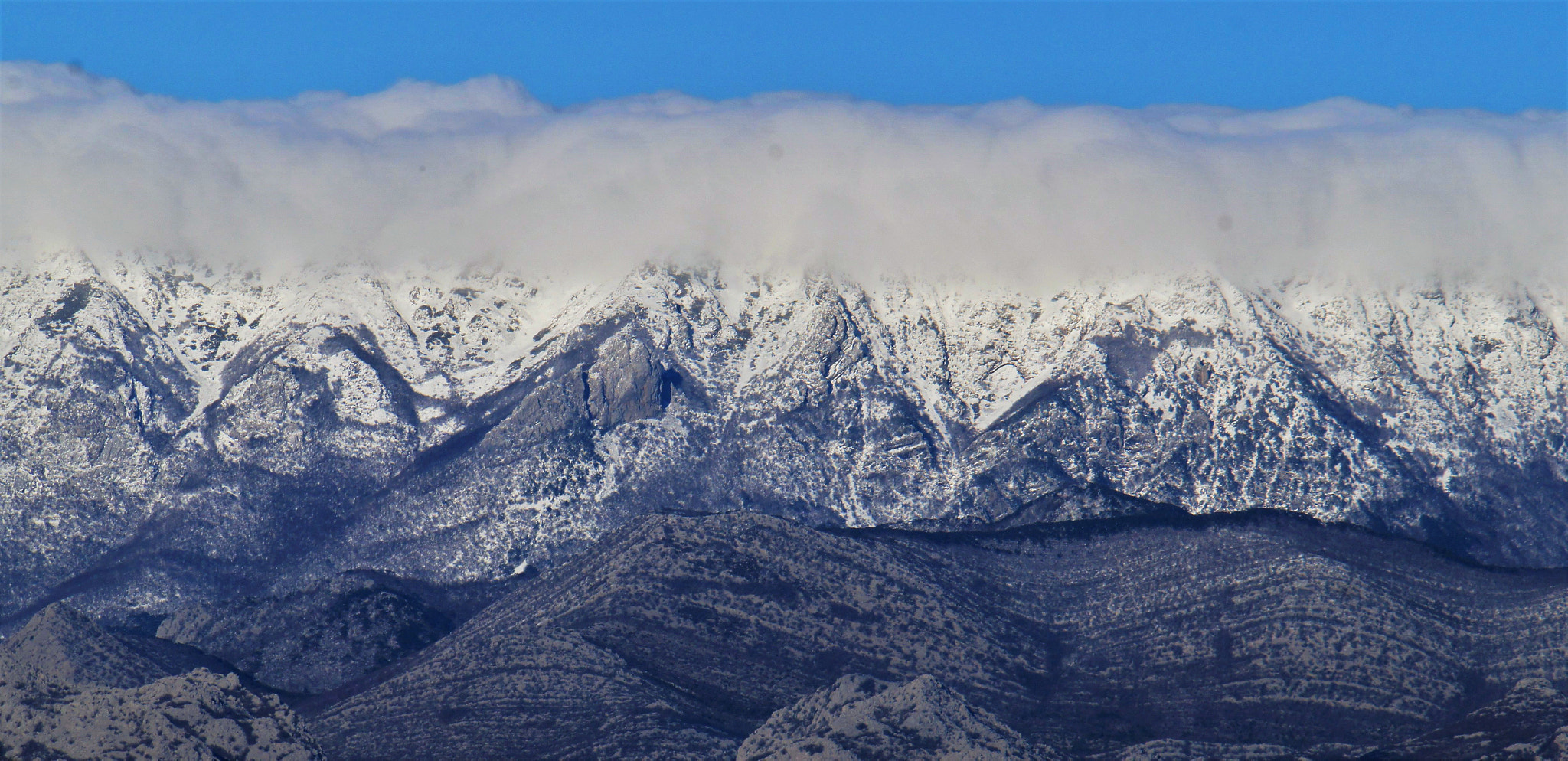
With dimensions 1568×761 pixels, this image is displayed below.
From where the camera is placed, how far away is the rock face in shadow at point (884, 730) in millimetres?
126250

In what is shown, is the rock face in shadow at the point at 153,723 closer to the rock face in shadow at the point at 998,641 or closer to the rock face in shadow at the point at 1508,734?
the rock face in shadow at the point at 998,641

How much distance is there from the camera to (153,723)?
122 metres

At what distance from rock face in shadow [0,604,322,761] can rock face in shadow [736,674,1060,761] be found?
31028 millimetres

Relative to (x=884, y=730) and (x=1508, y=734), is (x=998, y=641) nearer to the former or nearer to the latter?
(x=884, y=730)

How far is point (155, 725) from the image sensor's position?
122250 mm

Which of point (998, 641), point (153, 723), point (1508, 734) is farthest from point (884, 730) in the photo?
point (153, 723)

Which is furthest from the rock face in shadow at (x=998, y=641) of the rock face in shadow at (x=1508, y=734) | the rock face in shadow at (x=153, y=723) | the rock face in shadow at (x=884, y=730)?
the rock face in shadow at (x=153, y=723)

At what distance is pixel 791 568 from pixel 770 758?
48547 millimetres

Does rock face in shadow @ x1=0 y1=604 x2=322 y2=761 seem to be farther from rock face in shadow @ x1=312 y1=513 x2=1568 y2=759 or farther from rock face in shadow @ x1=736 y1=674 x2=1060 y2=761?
rock face in shadow @ x1=736 y1=674 x2=1060 y2=761

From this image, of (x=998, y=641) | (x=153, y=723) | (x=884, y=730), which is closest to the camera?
(x=153, y=723)

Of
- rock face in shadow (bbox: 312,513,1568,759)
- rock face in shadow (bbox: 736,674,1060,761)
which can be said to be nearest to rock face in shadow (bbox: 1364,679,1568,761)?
rock face in shadow (bbox: 312,513,1568,759)

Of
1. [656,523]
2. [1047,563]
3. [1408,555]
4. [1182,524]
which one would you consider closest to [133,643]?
[656,523]

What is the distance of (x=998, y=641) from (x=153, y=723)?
77525mm

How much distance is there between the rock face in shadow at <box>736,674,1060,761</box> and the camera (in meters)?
126
